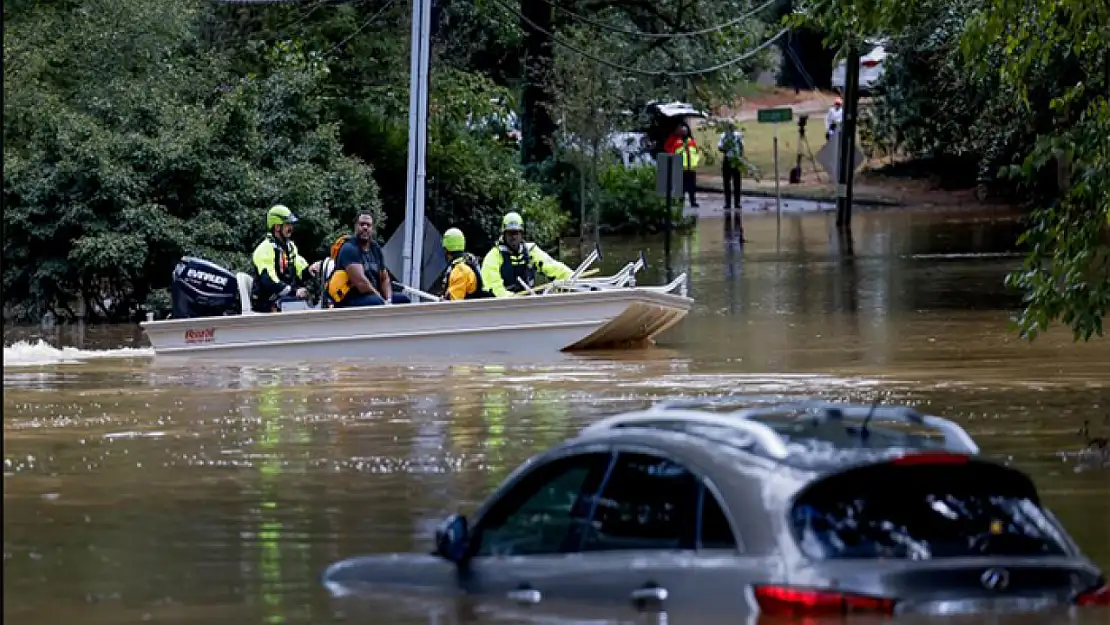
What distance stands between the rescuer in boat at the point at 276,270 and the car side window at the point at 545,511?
16.7 metres

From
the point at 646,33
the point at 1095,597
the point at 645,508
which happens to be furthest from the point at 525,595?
the point at 646,33

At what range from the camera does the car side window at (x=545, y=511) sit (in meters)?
7.74

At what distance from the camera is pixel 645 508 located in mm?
7473

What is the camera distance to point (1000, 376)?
19.9 metres

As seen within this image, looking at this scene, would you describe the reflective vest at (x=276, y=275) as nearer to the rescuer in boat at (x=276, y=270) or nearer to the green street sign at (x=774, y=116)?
the rescuer in boat at (x=276, y=270)

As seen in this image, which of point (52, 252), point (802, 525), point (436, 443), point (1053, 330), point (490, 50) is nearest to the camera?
point (802, 525)

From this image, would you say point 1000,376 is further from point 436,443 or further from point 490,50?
point 490,50

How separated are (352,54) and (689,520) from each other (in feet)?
103

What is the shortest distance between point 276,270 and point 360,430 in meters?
8.04

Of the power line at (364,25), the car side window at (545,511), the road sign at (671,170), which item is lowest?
the car side window at (545,511)

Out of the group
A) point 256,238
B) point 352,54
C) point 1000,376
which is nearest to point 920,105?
point 352,54

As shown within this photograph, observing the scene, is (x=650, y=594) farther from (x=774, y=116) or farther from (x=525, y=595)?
(x=774, y=116)

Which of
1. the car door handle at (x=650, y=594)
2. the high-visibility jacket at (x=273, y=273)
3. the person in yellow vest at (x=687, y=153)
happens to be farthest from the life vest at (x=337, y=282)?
the person in yellow vest at (x=687, y=153)

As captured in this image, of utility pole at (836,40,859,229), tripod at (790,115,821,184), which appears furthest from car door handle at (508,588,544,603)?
tripod at (790,115,821,184)
